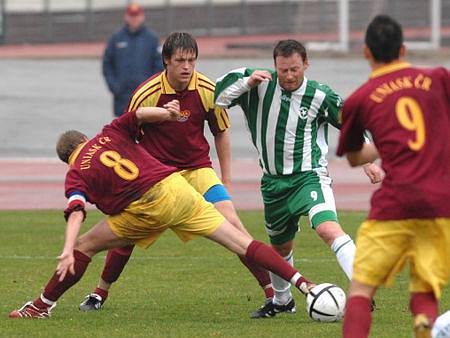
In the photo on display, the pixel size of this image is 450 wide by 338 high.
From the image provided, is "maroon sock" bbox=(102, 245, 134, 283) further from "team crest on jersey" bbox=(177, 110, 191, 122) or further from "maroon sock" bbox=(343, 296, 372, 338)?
"maroon sock" bbox=(343, 296, 372, 338)

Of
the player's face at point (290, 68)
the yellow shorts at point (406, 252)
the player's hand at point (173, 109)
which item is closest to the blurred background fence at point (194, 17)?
the player's face at point (290, 68)

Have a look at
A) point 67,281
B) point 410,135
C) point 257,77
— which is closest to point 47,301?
point 67,281

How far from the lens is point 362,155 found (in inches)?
273

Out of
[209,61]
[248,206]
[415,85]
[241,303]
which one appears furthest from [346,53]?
[415,85]

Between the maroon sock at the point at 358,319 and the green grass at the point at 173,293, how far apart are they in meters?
1.48

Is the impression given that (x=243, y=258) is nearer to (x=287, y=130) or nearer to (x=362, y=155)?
(x=287, y=130)

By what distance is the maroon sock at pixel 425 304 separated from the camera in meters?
6.50

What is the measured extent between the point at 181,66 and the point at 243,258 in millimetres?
1465

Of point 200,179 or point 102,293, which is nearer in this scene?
point 200,179

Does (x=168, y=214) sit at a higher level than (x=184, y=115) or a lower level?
lower

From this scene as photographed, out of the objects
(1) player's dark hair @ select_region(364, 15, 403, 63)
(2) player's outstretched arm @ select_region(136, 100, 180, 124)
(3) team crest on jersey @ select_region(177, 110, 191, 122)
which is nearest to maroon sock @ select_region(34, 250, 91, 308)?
(2) player's outstretched arm @ select_region(136, 100, 180, 124)

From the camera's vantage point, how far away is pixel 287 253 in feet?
30.4

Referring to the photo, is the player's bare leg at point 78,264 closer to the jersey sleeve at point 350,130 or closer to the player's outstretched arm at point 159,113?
the player's outstretched arm at point 159,113

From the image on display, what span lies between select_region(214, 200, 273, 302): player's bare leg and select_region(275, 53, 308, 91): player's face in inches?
40.1
